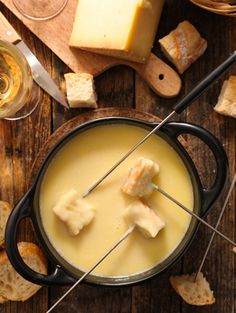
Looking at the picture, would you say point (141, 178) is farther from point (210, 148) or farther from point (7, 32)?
point (7, 32)

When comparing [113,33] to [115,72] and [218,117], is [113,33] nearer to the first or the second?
[115,72]

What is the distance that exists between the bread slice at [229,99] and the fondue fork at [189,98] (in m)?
0.18

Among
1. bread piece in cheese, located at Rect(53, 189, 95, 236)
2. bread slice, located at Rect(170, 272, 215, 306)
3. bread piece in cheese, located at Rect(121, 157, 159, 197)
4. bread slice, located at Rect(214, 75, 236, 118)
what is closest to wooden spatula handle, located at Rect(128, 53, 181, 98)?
bread slice, located at Rect(214, 75, 236, 118)

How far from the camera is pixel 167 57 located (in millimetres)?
1663

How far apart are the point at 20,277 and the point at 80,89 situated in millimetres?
549

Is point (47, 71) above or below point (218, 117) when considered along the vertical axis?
above

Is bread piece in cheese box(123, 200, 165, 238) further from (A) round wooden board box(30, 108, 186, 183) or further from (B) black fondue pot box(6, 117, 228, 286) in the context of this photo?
(A) round wooden board box(30, 108, 186, 183)

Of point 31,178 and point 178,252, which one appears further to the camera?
point 31,178

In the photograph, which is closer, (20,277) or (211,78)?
(211,78)

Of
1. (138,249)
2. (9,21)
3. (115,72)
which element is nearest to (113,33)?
(115,72)

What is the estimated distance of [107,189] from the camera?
1529mm

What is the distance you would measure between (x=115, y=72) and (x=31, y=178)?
1.24ft

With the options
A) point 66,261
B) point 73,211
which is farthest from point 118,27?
point 66,261

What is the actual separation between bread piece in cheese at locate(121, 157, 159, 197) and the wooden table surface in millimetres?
218
